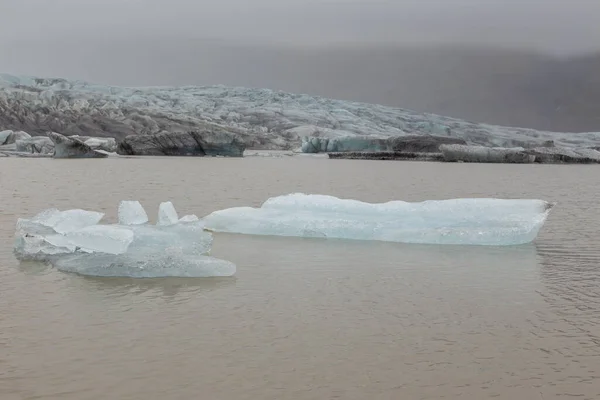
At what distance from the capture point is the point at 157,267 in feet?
20.8

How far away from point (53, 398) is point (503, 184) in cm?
2025

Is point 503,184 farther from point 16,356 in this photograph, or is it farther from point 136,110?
point 136,110

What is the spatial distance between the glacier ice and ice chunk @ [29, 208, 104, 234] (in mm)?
2053

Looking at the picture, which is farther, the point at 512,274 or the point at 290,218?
the point at 290,218

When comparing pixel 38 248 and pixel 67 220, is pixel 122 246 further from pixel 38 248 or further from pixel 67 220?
pixel 67 220

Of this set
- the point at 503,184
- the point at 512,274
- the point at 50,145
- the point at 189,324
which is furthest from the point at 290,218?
the point at 50,145

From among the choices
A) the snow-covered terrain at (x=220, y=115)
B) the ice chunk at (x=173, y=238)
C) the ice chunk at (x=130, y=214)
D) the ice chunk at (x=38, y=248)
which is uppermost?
the snow-covered terrain at (x=220, y=115)

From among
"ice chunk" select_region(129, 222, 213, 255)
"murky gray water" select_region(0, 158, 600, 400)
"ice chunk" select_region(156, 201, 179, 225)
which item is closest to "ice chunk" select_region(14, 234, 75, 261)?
"murky gray water" select_region(0, 158, 600, 400)

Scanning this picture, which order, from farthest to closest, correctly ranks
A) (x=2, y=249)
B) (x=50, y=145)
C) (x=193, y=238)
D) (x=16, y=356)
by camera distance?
(x=50, y=145)
(x=2, y=249)
(x=193, y=238)
(x=16, y=356)

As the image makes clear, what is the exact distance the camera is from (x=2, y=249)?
25.7ft

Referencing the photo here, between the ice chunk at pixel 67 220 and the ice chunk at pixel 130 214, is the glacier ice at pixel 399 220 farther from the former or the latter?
the ice chunk at pixel 67 220

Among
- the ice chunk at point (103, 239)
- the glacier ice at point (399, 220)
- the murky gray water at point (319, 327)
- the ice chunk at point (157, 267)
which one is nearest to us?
the murky gray water at point (319, 327)

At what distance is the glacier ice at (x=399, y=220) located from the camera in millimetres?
8742

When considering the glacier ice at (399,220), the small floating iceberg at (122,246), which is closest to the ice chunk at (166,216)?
the small floating iceberg at (122,246)
